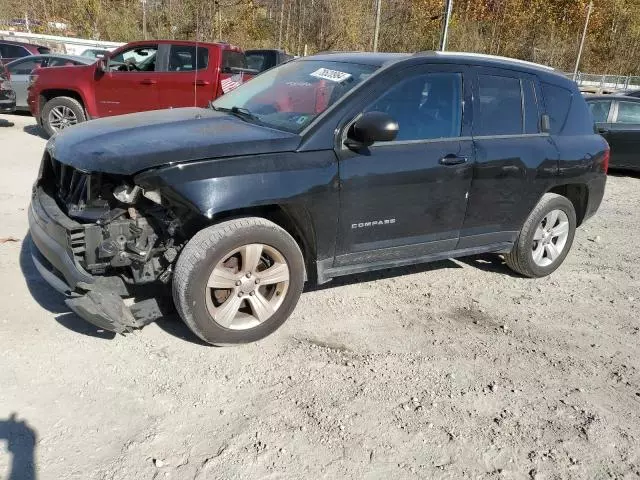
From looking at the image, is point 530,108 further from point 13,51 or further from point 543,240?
point 13,51

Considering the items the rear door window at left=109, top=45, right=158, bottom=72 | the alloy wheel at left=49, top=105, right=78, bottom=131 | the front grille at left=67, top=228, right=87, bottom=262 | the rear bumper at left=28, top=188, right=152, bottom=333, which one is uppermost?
the rear door window at left=109, top=45, right=158, bottom=72

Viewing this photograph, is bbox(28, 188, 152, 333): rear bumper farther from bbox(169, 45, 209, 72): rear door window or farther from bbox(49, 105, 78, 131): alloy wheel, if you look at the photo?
bbox(49, 105, 78, 131): alloy wheel

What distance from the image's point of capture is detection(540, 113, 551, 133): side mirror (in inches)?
179

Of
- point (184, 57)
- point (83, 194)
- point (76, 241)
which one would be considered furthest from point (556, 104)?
point (184, 57)

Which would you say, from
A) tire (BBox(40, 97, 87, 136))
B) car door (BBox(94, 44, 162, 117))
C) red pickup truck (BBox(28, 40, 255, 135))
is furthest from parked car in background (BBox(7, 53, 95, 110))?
car door (BBox(94, 44, 162, 117))

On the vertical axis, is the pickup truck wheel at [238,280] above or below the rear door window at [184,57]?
below

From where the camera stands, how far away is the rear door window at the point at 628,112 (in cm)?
1024

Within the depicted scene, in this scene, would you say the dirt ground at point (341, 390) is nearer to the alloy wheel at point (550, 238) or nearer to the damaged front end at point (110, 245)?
the damaged front end at point (110, 245)

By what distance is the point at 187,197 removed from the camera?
120 inches

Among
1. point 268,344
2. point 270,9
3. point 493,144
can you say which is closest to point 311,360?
point 268,344

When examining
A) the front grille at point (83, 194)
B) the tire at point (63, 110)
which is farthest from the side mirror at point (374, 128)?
the tire at point (63, 110)

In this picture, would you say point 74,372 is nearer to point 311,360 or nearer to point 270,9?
point 311,360

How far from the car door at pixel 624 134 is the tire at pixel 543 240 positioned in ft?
20.3

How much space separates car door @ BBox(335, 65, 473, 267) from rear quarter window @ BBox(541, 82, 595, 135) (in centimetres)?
101
